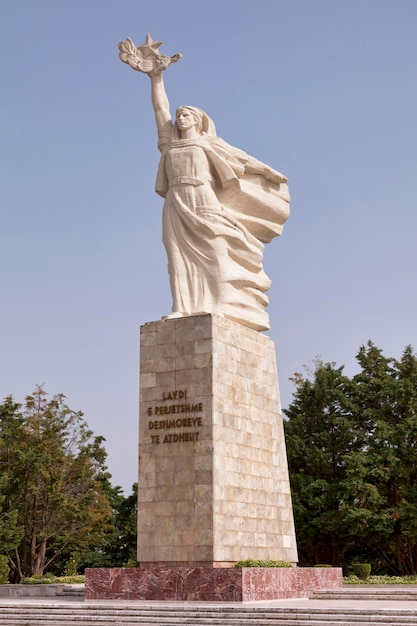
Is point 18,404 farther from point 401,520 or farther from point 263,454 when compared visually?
point 263,454

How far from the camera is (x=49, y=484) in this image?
29.3 metres

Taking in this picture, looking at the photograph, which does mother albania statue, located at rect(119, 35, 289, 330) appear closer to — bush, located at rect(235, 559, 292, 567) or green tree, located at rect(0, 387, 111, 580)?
bush, located at rect(235, 559, 292, 567)

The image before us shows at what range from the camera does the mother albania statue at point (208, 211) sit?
16.3m

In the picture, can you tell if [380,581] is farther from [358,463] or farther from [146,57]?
[146,57]

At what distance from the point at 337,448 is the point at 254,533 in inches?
570

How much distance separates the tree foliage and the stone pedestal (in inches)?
442

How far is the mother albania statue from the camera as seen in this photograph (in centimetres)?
1631

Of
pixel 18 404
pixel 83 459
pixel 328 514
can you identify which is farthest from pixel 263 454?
pixel 18 404

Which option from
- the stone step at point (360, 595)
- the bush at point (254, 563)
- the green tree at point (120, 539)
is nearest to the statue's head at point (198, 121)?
the bush at point (254, 563)

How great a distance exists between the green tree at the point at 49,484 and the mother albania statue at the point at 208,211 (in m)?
14.5

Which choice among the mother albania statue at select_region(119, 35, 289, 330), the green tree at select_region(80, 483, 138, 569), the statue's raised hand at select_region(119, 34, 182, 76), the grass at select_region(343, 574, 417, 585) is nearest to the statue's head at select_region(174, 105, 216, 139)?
the mother albania statue at select_region(119, 35, 289, 330)

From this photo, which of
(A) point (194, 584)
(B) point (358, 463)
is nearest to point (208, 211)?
(A) point (194, 584)

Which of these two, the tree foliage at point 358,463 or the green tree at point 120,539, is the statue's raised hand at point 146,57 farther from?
the green tree at point 120,539

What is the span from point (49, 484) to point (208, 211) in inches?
628
